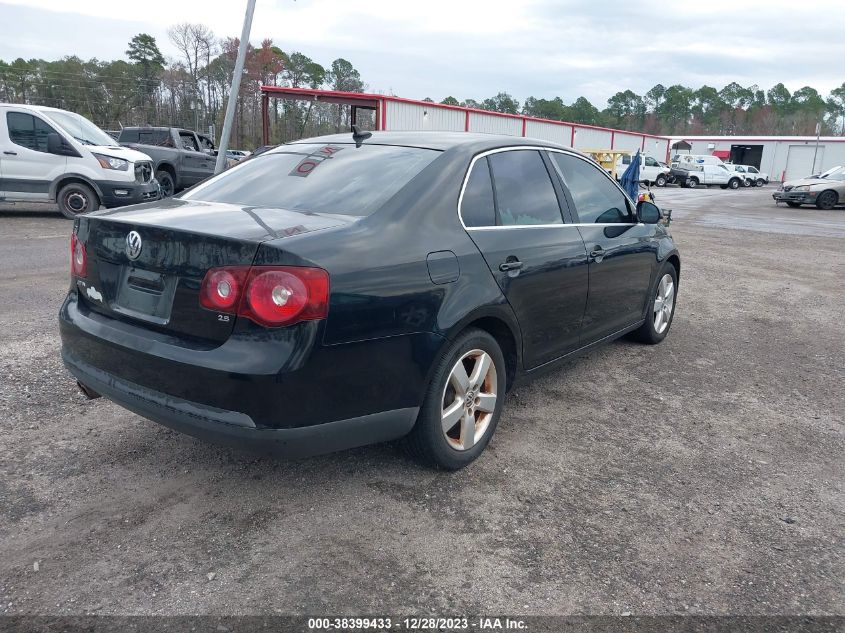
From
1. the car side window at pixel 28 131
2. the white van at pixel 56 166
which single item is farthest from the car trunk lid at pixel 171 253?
the car side window at pixel 28 131

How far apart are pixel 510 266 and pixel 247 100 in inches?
2343

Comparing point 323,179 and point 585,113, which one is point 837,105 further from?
point 323,179

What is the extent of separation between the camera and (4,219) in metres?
12.5

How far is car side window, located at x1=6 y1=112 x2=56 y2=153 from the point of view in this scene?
1166 cm

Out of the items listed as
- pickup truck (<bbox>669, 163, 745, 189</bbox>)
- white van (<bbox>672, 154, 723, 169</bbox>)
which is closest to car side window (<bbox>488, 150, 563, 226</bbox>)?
pickup truck (<bbox>669, 163, 745, 189</bbox>)

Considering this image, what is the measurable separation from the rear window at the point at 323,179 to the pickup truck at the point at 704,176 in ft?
134

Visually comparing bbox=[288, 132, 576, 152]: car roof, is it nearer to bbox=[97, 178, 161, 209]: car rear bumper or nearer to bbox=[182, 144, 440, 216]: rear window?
bbox=[182, 144, 440, 216]: rear window

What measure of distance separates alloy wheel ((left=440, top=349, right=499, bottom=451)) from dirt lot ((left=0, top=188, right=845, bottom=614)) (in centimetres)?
20

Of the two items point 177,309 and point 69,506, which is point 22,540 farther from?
point 177,309

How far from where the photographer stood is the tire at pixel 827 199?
76.3 feet

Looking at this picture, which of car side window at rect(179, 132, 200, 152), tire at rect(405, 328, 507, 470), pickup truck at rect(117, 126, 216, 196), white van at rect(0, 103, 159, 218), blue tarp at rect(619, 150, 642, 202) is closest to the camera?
tire at rect(405, 328, 507, 470)

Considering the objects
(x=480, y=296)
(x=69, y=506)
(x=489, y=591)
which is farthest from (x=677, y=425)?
(x=69, y=506)

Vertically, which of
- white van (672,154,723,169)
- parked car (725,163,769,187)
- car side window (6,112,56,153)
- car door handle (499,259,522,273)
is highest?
white van (672,154,723,169)

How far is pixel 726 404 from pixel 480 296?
7.30ft
